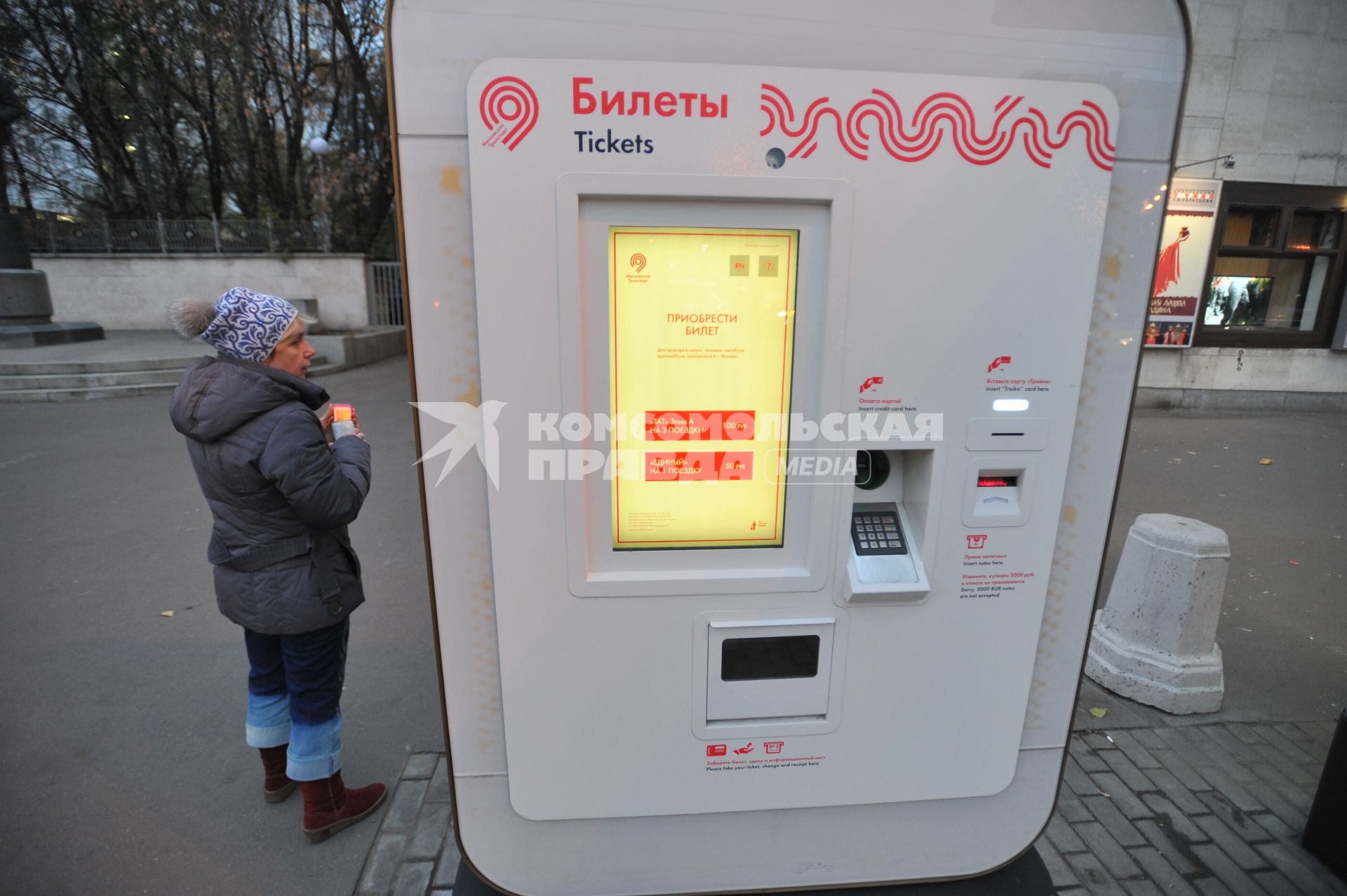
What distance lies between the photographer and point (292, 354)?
2137 mm

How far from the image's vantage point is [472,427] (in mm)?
1610

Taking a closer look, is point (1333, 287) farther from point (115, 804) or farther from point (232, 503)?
point (115, 804)

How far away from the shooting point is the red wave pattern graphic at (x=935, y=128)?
1479mm

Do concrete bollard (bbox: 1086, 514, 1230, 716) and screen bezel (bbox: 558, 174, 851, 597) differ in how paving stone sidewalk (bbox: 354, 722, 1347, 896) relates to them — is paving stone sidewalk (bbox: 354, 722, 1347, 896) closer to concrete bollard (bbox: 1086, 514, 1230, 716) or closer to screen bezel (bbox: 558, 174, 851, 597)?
concrete bollard (bbox: 1086, 514, 1230, 716)

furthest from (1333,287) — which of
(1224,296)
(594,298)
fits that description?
(594,298)

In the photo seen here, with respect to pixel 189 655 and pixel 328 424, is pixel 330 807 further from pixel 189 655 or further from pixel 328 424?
pixel 189 655

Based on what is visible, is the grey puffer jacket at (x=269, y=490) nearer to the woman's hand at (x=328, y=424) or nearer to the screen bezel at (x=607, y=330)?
the woman's hand at (x=328, y=424)

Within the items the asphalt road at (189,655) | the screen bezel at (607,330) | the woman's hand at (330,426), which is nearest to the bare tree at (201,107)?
the asphalt road at (189,655)

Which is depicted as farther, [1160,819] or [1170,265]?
[1170,265]

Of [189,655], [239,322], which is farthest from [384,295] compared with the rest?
[239,322]

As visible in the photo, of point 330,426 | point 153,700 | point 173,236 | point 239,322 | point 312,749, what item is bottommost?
point 153,700

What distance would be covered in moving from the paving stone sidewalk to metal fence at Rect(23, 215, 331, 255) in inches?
598

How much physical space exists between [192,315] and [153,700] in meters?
2.20

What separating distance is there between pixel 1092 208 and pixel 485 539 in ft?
5.57
